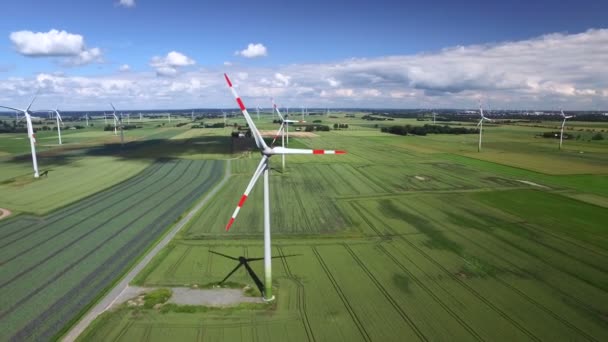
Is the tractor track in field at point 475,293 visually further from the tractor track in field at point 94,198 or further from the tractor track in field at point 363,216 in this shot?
the tractor track in field at point 94,198

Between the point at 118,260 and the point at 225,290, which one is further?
the point at 118,260

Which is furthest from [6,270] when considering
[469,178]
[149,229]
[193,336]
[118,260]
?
[469,178]

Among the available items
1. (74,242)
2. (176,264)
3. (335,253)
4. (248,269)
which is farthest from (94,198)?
(335,253)

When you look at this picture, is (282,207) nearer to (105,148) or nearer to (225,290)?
(225,290)

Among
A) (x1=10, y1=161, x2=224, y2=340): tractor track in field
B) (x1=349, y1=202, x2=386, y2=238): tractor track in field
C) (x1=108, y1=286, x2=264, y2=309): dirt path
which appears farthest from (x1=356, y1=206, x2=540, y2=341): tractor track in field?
(x1=10, y1=161, x2=224, y2=340): tractor track in field

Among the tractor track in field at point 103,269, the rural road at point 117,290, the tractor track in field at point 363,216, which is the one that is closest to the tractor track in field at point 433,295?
the tractor track in field at point 363,216
